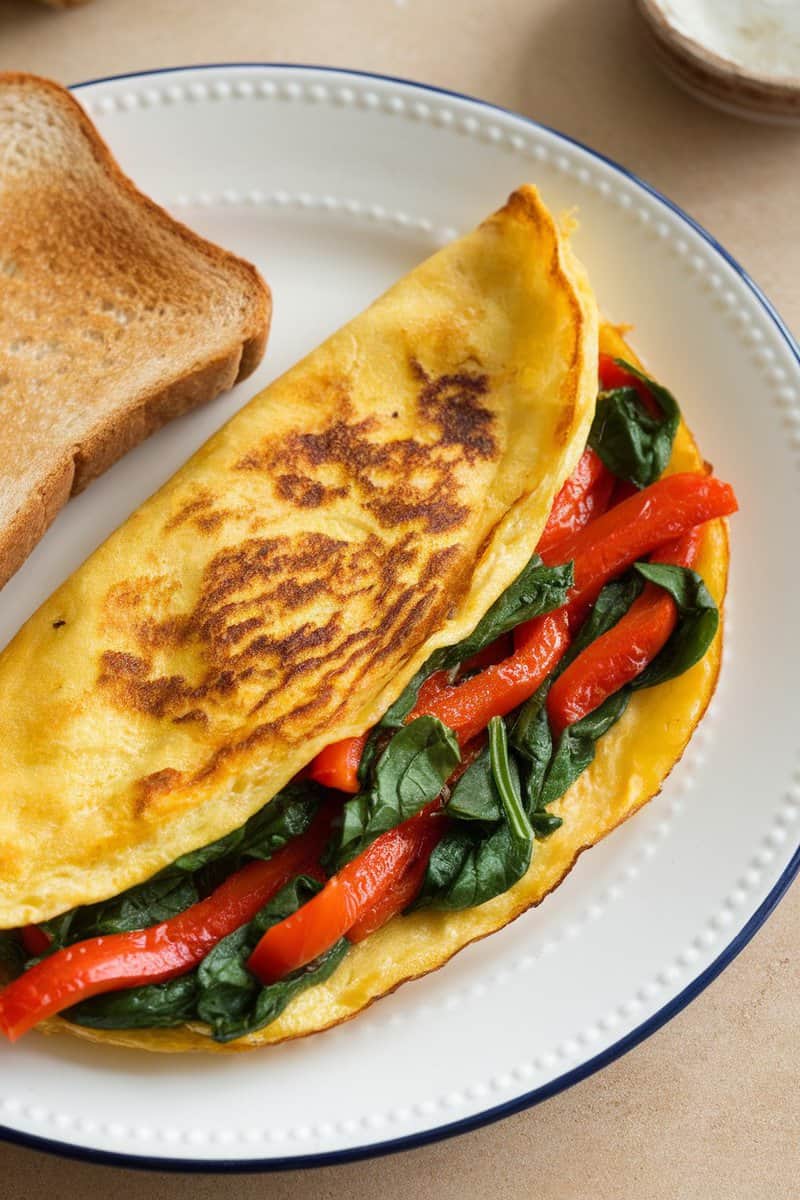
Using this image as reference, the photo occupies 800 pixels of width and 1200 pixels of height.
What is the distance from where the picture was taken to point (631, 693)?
3123 millimetres

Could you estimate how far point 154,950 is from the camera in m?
2.71

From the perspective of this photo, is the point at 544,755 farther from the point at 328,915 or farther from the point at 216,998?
the point at 216,998

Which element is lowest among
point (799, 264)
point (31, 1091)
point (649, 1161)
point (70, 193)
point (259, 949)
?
point (31, 1091)

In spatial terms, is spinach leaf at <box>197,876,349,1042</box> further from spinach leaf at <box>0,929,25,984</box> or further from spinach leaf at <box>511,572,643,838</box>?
spinach leaf at <box>511,572,643,838</box>

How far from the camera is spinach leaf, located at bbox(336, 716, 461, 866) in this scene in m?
2.76

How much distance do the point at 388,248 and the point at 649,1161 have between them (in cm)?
267

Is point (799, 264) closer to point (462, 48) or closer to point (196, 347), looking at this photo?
point (462, 48)

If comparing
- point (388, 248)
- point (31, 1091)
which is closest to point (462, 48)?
point (388, 248)

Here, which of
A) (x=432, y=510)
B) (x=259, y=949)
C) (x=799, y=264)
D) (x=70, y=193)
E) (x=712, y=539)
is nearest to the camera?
(x=259, y=949)

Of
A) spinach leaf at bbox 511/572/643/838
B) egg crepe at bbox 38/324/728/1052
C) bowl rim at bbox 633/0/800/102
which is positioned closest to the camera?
egg crepe at bbox 38/324/728/1052

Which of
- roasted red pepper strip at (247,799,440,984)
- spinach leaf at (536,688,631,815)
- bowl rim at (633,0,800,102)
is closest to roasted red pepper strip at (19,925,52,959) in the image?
roasted red pepper strip at (247,799,440,984)

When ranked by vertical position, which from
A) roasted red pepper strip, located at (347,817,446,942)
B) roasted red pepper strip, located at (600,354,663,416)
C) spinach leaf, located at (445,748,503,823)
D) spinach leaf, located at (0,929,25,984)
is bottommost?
spinach leaf, located at (0,929,25,984)

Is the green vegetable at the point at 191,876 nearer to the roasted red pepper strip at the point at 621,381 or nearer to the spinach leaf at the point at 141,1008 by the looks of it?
the spinach leaf at the point at 141,1008

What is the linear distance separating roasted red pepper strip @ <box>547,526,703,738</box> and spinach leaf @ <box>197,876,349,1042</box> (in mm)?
755
